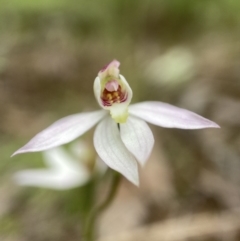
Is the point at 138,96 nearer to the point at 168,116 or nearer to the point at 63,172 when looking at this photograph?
the point at 63,172

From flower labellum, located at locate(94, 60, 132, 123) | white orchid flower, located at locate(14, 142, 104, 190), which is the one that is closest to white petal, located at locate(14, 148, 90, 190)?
white orchid flower, located at locate(14, 142, 104, 190)

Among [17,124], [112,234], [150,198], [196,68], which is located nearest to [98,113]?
[112,234]

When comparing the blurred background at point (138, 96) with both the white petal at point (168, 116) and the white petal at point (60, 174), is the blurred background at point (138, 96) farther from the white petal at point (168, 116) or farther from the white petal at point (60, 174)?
the white petal at point (168, 116)

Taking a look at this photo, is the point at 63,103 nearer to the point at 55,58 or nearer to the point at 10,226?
the point at 55,58

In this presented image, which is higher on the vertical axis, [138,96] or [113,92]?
[113,92]

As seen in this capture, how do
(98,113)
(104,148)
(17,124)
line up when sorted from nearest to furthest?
(104,148) → (98,113) → (17,124)

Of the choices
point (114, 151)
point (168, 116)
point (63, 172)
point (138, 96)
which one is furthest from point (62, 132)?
point (138, 96)

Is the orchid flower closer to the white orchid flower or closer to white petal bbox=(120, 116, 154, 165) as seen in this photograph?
white petal bbox=(120, 116, 154, 165)
